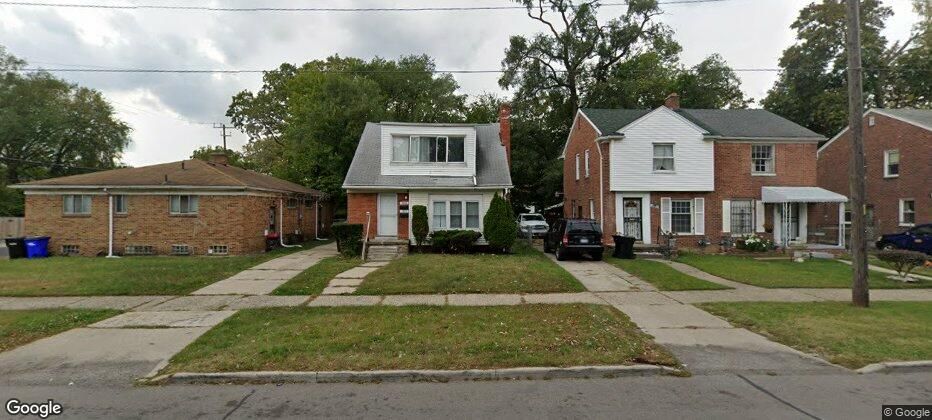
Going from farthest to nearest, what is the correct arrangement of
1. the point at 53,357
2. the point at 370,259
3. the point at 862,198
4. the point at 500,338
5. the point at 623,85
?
the point at 623,85
the point at 370,259
the point at 862,198
the point at 500,338
the point at 53,357

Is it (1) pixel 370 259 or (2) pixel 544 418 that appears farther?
(1) pixel 370 259

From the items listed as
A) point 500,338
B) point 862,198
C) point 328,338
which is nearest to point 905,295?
point 862,198

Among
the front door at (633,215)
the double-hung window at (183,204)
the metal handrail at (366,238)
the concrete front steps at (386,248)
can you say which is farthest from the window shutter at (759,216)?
the double-hung window at (183,204)

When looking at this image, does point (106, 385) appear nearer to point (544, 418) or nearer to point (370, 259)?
point (544, 418)

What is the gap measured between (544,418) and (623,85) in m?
33.1

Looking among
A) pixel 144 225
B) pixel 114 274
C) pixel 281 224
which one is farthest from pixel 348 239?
pixel 144 225

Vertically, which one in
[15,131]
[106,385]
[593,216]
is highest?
[15,131]

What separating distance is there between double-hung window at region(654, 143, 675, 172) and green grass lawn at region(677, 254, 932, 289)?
418 cm

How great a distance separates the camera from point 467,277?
41.5 feet

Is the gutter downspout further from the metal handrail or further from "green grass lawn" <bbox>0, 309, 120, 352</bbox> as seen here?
"green grass lawn" <bbox>0, 309, 120, 352</bbox>

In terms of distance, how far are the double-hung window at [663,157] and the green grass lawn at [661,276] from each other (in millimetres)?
5129

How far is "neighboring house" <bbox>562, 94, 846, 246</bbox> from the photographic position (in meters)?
20.3

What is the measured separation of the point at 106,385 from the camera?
5660 mm

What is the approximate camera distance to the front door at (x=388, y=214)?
66.3 feet
